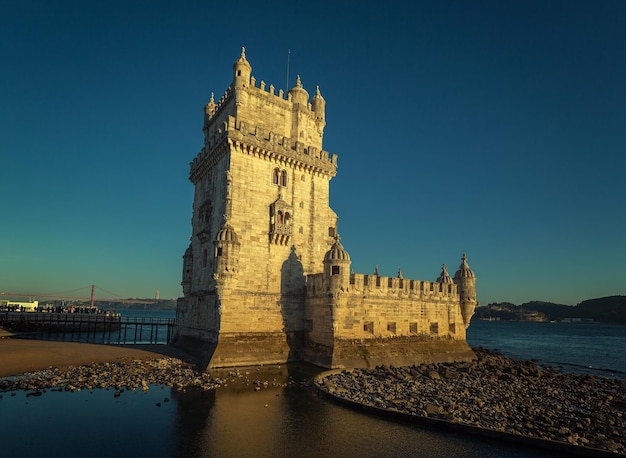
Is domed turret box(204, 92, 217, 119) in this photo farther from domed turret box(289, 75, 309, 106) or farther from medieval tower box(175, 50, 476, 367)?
domed turret box(289, 75, 309, 106)

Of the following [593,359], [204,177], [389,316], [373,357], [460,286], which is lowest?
[593,359]

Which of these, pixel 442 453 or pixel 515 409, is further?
pixel 515 409

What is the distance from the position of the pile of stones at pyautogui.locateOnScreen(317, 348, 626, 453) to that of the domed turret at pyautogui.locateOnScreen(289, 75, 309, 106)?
2244 centimetres

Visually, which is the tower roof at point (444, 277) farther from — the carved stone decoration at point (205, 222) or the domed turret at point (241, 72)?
the domed turret at point (241, 72)

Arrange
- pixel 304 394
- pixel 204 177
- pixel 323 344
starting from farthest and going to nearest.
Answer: pixel 204 177 < pixel 323 344 < pixel 304 394

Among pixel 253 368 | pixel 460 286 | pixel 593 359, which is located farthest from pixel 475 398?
pixel 593 359

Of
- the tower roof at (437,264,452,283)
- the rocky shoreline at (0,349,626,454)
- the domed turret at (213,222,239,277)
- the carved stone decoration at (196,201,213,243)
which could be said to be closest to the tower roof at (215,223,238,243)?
the domed turret at (213,222,239,277)

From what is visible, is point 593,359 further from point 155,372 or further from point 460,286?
point 155,372

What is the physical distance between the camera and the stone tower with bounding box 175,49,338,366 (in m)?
26.4

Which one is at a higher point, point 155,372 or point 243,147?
point 243,147

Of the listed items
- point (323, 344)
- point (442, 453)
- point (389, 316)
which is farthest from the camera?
point (389, 316)

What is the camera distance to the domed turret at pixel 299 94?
33.1m

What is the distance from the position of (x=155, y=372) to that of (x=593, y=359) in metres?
57.6

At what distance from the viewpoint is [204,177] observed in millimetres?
34031
